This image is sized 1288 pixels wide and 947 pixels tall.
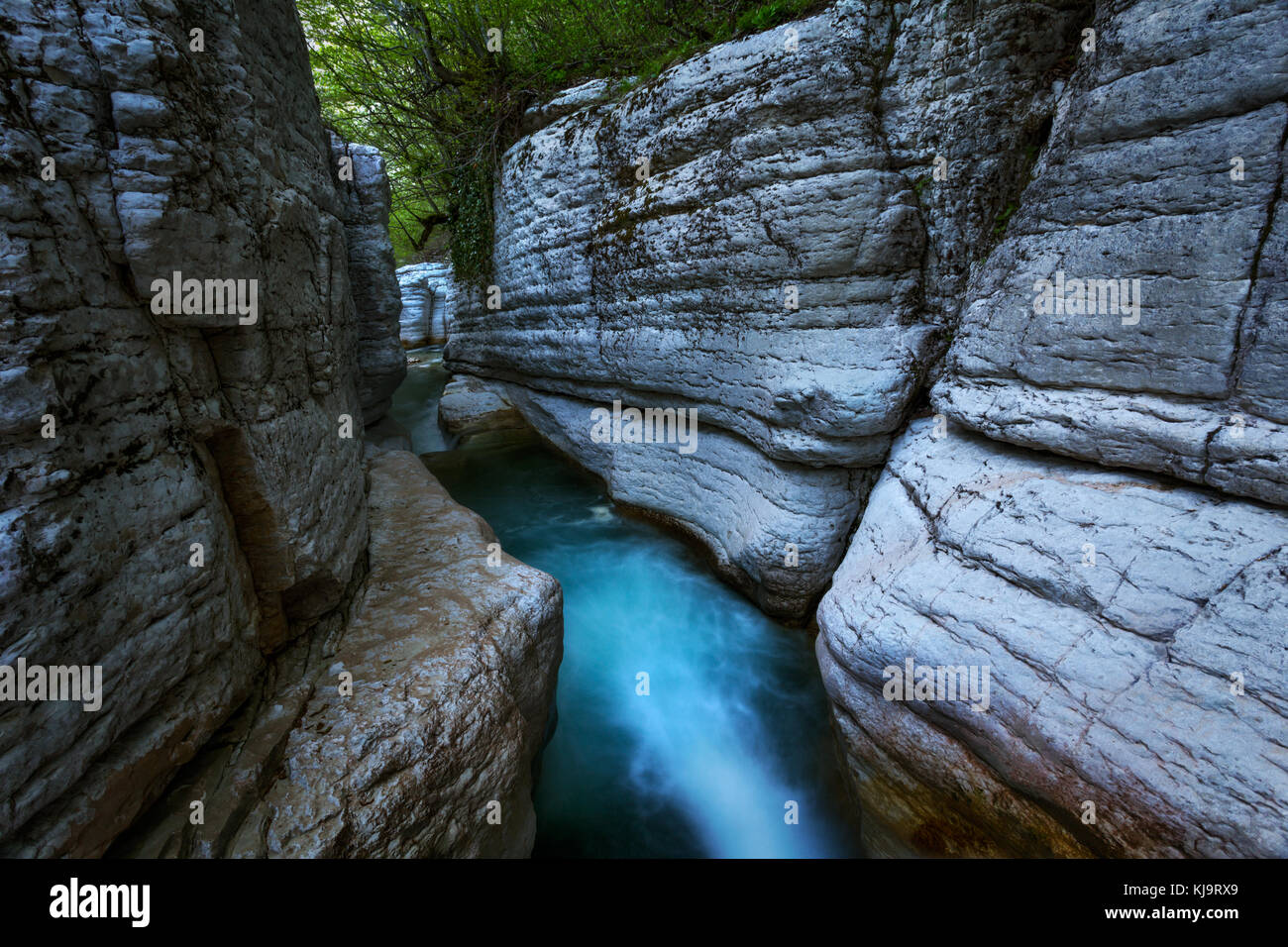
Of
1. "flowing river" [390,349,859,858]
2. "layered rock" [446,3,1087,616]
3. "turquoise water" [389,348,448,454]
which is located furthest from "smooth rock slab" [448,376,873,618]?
"turquoise water" [389,348,448,454]

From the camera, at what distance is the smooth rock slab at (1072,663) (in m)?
2.14

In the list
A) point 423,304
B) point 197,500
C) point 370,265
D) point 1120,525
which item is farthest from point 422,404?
point 1120,525

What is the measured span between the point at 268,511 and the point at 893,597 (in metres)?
3.56

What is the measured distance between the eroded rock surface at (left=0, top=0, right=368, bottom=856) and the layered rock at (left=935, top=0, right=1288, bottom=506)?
14.4ft

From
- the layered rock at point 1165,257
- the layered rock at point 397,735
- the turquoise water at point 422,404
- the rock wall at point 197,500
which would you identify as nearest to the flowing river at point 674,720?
the layered rock at point 397,735

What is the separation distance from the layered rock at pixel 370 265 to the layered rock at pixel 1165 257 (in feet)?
22.4

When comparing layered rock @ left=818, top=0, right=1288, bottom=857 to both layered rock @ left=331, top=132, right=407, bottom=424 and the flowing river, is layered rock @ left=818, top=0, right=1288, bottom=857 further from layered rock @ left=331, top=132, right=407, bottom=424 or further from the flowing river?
layered rock @ left=331, top=132, right=407, bottom=424

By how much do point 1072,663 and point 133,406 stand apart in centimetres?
417

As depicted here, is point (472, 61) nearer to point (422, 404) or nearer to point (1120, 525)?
point (422, 404)

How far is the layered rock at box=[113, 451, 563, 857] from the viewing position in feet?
6.94

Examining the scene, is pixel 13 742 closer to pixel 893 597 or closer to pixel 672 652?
pixel 893 597

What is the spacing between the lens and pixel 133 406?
6.28 feet

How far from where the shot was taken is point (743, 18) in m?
4.71
